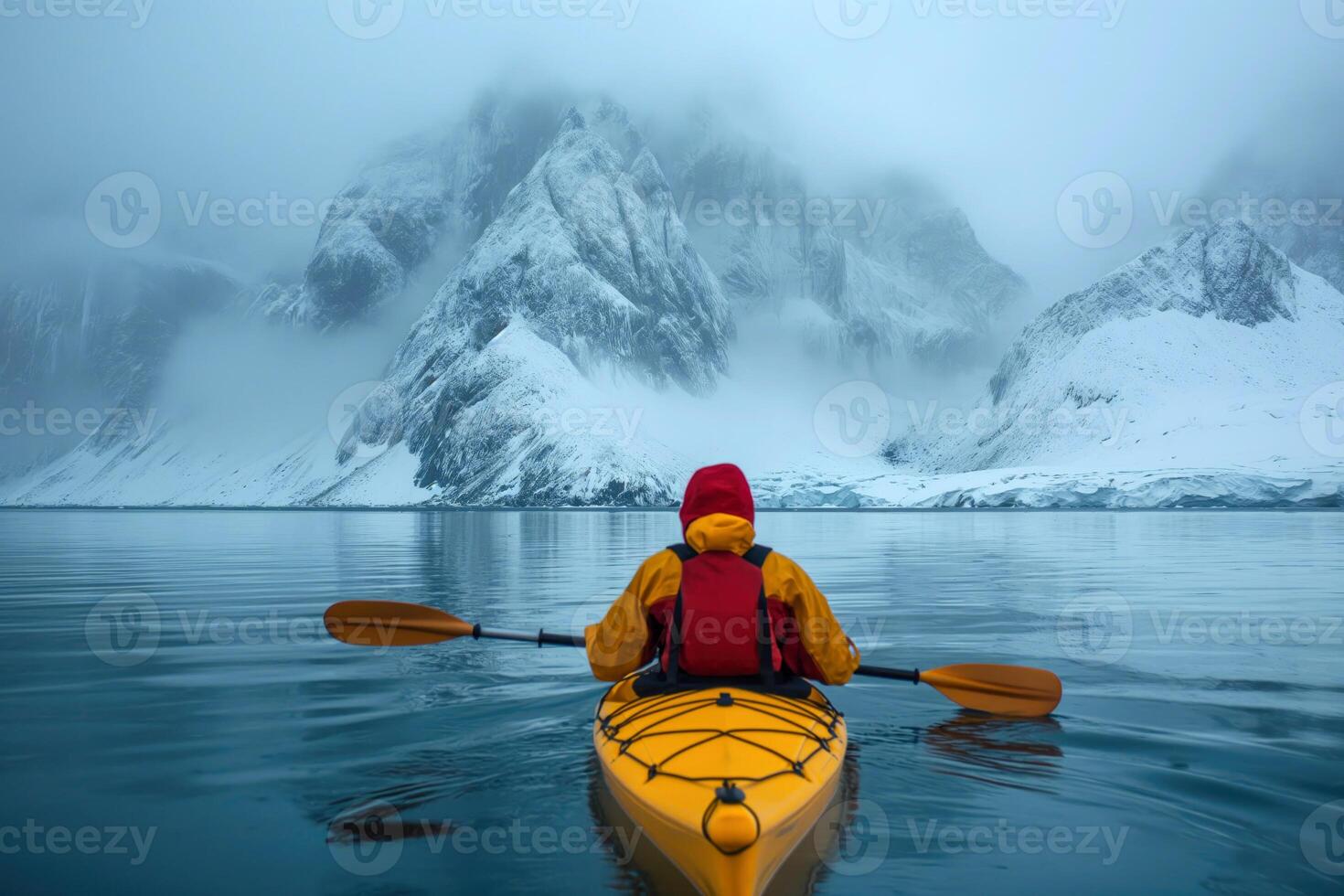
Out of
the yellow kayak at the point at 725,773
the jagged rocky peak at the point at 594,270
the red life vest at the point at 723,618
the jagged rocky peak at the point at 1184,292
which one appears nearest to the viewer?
the yellow kayak at the point at 725,773

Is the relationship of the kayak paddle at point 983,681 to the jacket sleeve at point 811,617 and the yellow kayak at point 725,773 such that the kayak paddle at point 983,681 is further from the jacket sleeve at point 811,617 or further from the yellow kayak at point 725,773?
the yellow kayak at point 725,773

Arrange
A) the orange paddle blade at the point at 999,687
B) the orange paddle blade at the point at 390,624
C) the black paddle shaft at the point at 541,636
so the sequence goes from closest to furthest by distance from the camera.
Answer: the black paddle shaft at the point at 541,636
the orange paddle blade at the point at 999,687
the orange paddle blade at the point at 390,624

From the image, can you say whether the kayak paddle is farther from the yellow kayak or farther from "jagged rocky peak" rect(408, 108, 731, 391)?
"jagged rocky peak" rect(408, 108, 731, 391)

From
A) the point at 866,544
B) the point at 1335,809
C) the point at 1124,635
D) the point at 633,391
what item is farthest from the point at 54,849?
the point at 633,391

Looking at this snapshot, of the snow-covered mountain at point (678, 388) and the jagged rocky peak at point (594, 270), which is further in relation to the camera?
the jagged rocky peak at point (594, 270)

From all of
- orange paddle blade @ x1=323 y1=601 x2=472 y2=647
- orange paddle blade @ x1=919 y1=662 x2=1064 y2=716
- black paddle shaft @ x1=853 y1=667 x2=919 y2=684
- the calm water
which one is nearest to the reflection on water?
the calm water

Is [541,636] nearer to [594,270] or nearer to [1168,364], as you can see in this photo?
[1168,364]

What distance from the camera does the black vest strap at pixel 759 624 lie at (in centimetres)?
599

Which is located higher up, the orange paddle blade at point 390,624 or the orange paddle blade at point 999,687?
the orange paddle blade at point 390,624

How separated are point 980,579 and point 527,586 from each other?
11078mm

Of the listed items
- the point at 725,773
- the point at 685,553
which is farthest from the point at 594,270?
the point at 725,773

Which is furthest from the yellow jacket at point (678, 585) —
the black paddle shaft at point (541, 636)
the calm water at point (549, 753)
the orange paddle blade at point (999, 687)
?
the orange paddle blade at point (999, 687)

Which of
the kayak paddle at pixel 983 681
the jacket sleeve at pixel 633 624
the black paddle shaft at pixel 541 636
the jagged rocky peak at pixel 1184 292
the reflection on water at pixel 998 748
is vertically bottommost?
the reflection on water at pixel 998 748

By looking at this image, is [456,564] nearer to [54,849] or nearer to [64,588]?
[64,588]
